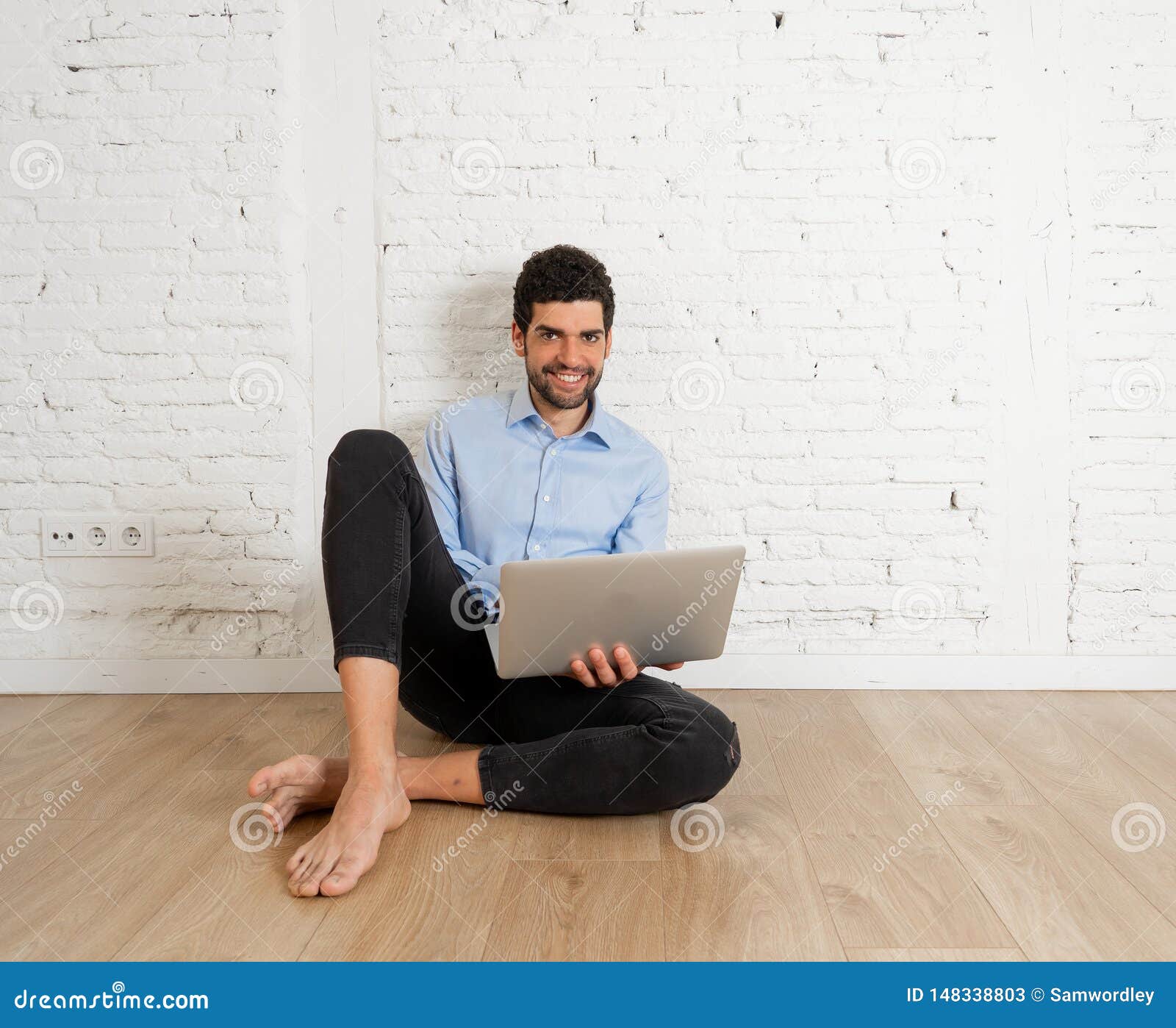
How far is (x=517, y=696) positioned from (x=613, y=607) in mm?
337

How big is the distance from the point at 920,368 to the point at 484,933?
1629 mm

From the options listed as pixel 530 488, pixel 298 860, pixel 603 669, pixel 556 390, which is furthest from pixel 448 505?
pixel 298 860

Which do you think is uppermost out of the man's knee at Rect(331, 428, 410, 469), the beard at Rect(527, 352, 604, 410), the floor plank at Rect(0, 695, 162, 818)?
the beard at Rect(527, 352, 604, 410)

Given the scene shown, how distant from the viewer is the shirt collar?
192 cm

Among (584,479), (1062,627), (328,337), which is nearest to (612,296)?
(584,479)

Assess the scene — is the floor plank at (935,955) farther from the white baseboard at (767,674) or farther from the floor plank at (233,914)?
the white baseboard at (767,674)

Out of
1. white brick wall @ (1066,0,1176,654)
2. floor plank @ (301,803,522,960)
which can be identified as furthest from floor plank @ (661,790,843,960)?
white brick wall @ (1066,0,1176,654)

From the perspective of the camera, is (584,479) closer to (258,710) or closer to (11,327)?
(258,710)

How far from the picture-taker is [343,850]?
4.23ft

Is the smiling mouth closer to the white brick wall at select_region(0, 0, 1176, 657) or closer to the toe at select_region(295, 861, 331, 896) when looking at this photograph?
the white brick wall at select_region(0, 0, 1176, 657)

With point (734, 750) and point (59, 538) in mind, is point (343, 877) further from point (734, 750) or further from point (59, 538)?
point (59, 538)

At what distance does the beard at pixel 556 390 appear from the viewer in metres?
1.88

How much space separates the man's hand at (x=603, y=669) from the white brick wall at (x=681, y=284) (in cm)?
80

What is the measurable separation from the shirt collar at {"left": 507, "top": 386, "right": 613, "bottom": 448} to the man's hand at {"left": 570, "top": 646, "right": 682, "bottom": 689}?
583 mm
